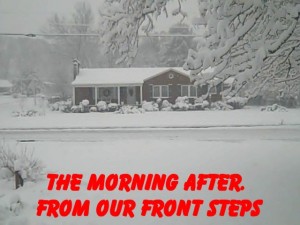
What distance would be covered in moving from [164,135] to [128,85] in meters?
12.6

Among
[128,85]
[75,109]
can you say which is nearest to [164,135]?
[75,109]

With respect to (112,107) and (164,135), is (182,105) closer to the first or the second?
(112,107)

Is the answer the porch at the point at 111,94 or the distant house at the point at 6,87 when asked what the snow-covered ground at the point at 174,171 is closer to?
the porch at the point at 111,94

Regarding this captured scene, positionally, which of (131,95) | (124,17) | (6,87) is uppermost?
(6,87)

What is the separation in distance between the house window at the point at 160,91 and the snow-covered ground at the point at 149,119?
466cm

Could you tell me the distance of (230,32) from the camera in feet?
9.77

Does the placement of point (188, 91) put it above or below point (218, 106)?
above

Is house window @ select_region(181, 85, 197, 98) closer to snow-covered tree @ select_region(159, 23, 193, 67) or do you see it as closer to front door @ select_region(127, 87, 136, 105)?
snow-covered tree @ select_region(159, 23, 193, 67)

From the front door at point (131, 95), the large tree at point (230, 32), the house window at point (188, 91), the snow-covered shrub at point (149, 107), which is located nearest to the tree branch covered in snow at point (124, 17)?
the large tree at point (230, 32)

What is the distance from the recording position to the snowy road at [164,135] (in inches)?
345

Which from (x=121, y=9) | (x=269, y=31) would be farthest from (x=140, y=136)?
(x=269, y=31)

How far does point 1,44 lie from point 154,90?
16.3 metres

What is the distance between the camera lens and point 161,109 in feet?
63.4

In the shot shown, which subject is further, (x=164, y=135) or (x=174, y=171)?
(x=164, y=135)
